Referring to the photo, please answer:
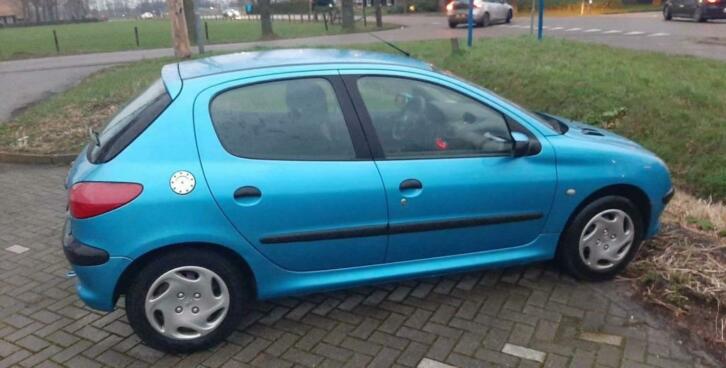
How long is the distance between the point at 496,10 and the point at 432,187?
2502 centimetres

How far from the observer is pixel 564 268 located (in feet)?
13.0

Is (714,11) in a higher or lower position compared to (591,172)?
higher

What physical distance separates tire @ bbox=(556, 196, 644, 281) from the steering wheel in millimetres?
1190

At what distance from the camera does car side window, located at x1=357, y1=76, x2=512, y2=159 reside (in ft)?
11.3

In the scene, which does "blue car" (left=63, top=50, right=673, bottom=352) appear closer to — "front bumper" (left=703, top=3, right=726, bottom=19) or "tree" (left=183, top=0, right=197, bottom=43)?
"tree" (left=183, top=0, right=197, bottom=43)

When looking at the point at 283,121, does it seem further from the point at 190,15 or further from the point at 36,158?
the point at 190,15

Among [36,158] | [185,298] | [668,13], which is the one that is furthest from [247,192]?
[668,13]

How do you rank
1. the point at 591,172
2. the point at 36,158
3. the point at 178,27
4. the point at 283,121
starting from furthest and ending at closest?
the point at 178,27, the point at 36,158, the point at 591,172, the point at 283,121

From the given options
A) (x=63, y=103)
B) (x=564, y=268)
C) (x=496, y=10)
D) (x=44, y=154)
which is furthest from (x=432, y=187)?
(x=496, y=10)

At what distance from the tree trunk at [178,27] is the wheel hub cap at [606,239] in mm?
12667

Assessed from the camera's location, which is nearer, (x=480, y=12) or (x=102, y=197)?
(x=102, y=197)

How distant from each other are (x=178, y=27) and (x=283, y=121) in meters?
12.4

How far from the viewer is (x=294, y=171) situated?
126 inches

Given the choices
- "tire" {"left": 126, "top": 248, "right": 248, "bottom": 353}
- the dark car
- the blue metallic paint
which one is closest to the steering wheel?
the blue metallic paint
